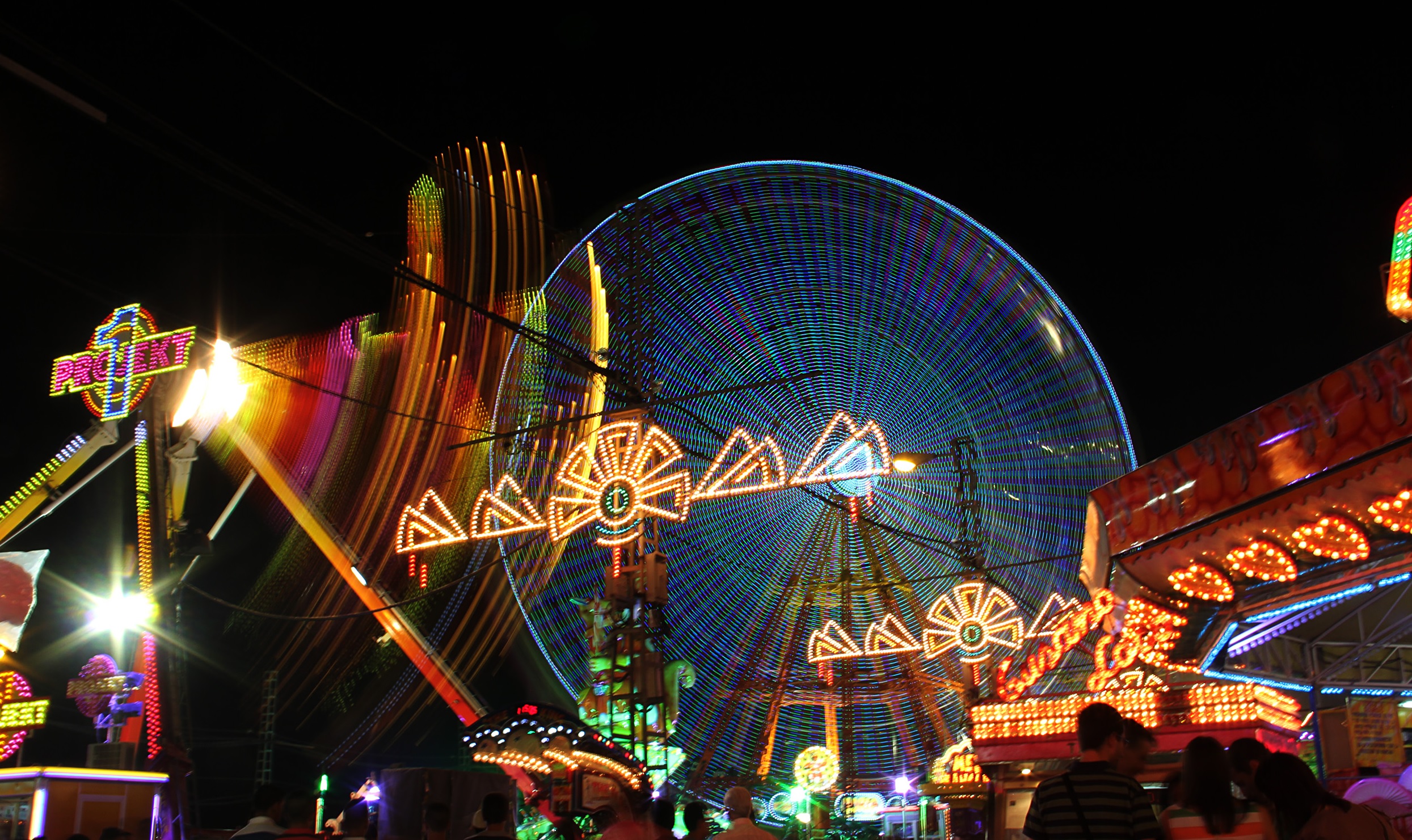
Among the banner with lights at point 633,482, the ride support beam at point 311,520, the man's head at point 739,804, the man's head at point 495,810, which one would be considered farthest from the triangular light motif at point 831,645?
the man's head at point 495,810

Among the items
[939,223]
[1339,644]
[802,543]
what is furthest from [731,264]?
[1339,644]

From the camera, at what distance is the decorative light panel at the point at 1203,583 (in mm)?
9578

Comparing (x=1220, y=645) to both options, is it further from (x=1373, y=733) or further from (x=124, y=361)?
(x=124, y=361)

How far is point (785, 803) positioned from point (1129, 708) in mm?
17540

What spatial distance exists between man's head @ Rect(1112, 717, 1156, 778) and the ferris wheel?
50.7ft

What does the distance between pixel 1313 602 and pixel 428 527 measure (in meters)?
9.72

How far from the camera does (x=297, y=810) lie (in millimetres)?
5902

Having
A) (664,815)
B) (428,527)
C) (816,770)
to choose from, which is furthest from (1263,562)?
(816,770)

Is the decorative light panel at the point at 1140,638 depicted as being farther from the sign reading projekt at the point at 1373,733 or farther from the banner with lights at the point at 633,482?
the sign reading projekt at the point at 1373,733

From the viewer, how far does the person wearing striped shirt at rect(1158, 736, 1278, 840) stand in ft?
13.3

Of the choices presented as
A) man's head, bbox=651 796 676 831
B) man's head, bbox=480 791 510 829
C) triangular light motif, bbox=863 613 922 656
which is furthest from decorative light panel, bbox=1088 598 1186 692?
triangular light motif, bbox=863 613 922 656

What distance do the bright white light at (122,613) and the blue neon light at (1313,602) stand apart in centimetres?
1139

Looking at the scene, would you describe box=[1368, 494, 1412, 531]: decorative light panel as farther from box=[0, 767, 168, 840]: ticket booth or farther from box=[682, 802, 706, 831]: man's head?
box=[0, 767, 168, 840]: ticket booth

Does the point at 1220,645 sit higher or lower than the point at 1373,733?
higher
